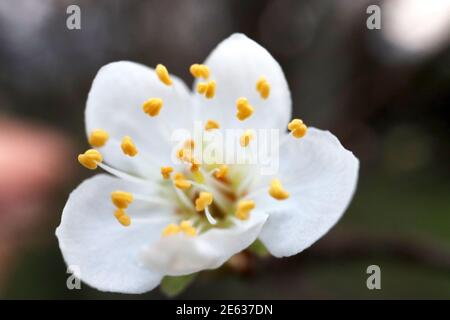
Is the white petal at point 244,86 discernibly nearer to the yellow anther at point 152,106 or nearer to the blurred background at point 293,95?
the yellow anther at point 152,106

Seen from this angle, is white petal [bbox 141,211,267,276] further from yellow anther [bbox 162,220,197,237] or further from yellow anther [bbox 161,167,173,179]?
yellow anther [bbox 161,167,173,179]

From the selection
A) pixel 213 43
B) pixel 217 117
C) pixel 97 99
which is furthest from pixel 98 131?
pixel 213 43

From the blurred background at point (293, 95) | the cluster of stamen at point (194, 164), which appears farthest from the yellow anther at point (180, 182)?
the blurred background at point (293, 95)

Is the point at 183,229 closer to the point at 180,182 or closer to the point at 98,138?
the point at 180,182

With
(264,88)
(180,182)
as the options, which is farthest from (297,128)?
(180,182)

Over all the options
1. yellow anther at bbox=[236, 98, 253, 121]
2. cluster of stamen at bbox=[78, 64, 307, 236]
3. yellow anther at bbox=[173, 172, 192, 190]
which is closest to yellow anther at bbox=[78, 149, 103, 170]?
cluster of stamen at bbox=[78, 64, 307, 236]
